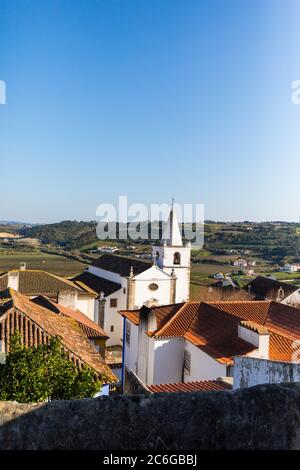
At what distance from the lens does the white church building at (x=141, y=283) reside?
3130 cm

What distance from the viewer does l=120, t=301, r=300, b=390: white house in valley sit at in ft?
45.4

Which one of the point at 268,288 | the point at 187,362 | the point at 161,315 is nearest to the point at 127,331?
the point at 161,315

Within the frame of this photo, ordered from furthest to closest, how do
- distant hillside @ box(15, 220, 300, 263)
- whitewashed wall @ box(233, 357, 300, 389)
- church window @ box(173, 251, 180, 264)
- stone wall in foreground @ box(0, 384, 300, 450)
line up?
distant hillside @ box(15, 220, 300, 263)
church window @ box(173, 251, 180, 264)
whitewashed wall @ box(233, 357, 300, 389)
stone wall in foreground @ box(0, 384, 300, 450)

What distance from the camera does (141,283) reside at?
31.7 metres

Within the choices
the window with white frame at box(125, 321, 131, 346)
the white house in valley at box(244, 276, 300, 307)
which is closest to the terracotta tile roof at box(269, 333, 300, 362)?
the window with white frame at box(125, 321, 131, 346)

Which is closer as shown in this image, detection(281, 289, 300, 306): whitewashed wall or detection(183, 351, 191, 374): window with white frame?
detection(183, 351, 191, 374): window with white frame

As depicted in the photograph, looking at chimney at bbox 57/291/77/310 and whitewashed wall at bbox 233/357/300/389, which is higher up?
whitewashed wall at bbox 233/357/300/389

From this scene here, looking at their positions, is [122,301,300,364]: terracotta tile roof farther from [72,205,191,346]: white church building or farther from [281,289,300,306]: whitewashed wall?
[281,289,300,306]: whitewashed wall

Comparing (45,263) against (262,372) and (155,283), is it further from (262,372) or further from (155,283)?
(262,372)

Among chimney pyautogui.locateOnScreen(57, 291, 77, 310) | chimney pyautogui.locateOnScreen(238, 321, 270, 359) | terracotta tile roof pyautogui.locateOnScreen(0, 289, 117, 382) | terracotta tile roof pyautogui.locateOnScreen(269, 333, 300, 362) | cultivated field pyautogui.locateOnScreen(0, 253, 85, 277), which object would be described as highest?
Result: terracotta tile roof pyautogui.locateOnScreen(0, 289, 117, 382)

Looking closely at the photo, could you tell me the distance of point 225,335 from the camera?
1534 cm

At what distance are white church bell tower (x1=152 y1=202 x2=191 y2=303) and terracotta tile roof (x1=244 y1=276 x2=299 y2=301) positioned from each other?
7.93 metres
